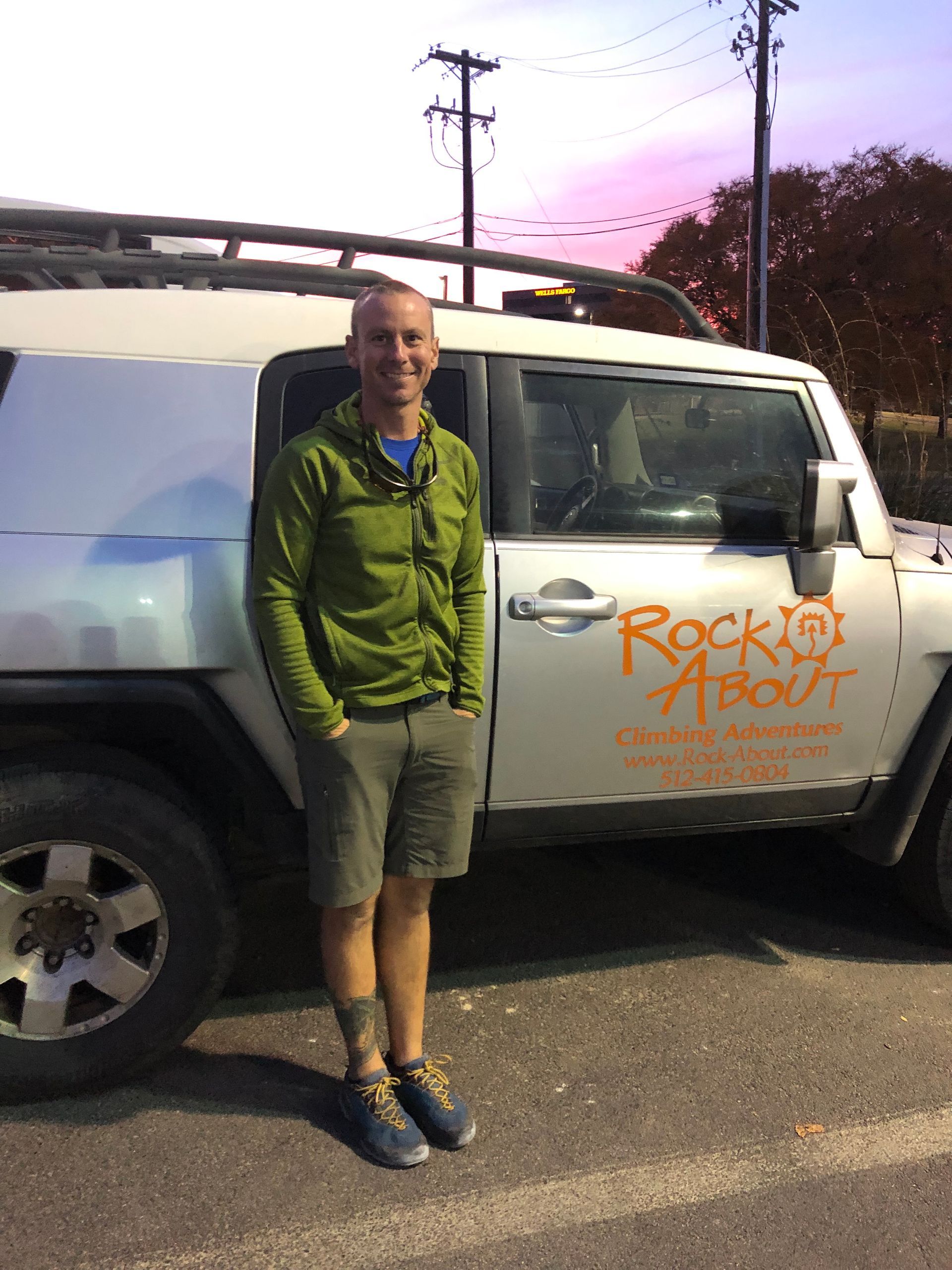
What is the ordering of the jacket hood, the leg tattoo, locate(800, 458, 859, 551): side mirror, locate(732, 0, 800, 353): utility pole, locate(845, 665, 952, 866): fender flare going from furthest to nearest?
locate(732, 0, 800, 353): utility pole → locate(845, 665, 952, 866): fender flare → locate(800, 458, 859, 551): side mirror → the leg tattoo → the jacket hood

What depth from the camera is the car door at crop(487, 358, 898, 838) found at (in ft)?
8.27

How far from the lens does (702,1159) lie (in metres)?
2.24

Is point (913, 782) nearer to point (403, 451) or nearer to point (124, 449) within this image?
point (403, 451)

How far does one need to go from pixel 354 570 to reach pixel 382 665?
0.71ft

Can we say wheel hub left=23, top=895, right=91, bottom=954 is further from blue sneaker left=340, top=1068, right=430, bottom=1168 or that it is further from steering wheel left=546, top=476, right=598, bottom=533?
steering wheel left=546, top=476, right=598, bottom=533

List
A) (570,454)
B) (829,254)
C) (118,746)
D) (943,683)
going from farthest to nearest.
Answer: (829,254) → (943,683) → (570,454) → (118,746)

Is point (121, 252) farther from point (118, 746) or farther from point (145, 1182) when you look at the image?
point (145, 1182)

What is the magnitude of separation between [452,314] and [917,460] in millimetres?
10086

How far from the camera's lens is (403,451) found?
83.6 inches

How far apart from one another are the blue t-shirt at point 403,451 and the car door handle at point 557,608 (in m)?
0.49

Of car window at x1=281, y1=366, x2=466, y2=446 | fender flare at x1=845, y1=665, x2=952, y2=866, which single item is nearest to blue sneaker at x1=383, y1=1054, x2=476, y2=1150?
fender flare at x1=845, y1=665, x2=952, y2=866

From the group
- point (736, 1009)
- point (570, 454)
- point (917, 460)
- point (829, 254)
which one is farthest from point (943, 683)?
point (829, 254)

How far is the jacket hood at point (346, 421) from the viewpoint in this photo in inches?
81.0

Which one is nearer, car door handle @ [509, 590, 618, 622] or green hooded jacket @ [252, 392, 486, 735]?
green hooded jacket @ [252, 392, 486, 735]
